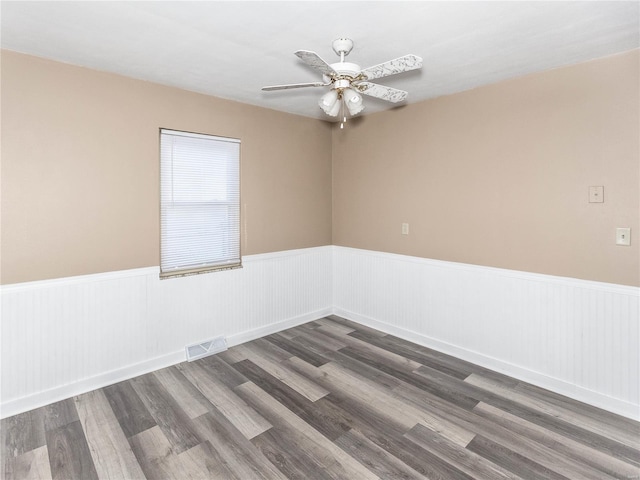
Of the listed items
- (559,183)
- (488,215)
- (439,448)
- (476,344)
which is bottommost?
(439,448)

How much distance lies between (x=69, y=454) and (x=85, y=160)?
6.84ft

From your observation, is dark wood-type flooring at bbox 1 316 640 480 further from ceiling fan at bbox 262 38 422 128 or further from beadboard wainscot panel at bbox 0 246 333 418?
ceiling fan at bbox 262 38 422 128

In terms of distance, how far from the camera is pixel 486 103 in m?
3.20

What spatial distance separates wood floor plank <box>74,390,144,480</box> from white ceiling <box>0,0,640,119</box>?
259 centimetres

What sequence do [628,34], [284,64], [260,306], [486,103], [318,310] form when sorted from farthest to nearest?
[318,310], [260,306], [486,103], [284,64], [628,34]

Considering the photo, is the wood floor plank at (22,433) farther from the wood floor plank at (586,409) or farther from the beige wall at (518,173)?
the wood floor plank at (586,409)

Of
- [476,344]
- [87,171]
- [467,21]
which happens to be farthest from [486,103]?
[87,171]

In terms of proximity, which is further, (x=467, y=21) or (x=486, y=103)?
(x=486, y=103)

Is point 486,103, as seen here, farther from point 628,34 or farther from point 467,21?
point 467,21

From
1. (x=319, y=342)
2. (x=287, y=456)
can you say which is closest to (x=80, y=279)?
(x=287, y=456)

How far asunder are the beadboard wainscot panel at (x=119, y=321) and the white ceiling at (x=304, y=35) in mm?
1738

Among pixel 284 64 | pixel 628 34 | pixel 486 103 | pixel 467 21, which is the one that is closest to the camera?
pixel 467 21

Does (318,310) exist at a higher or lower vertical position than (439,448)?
higher

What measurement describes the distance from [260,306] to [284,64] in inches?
98.7
